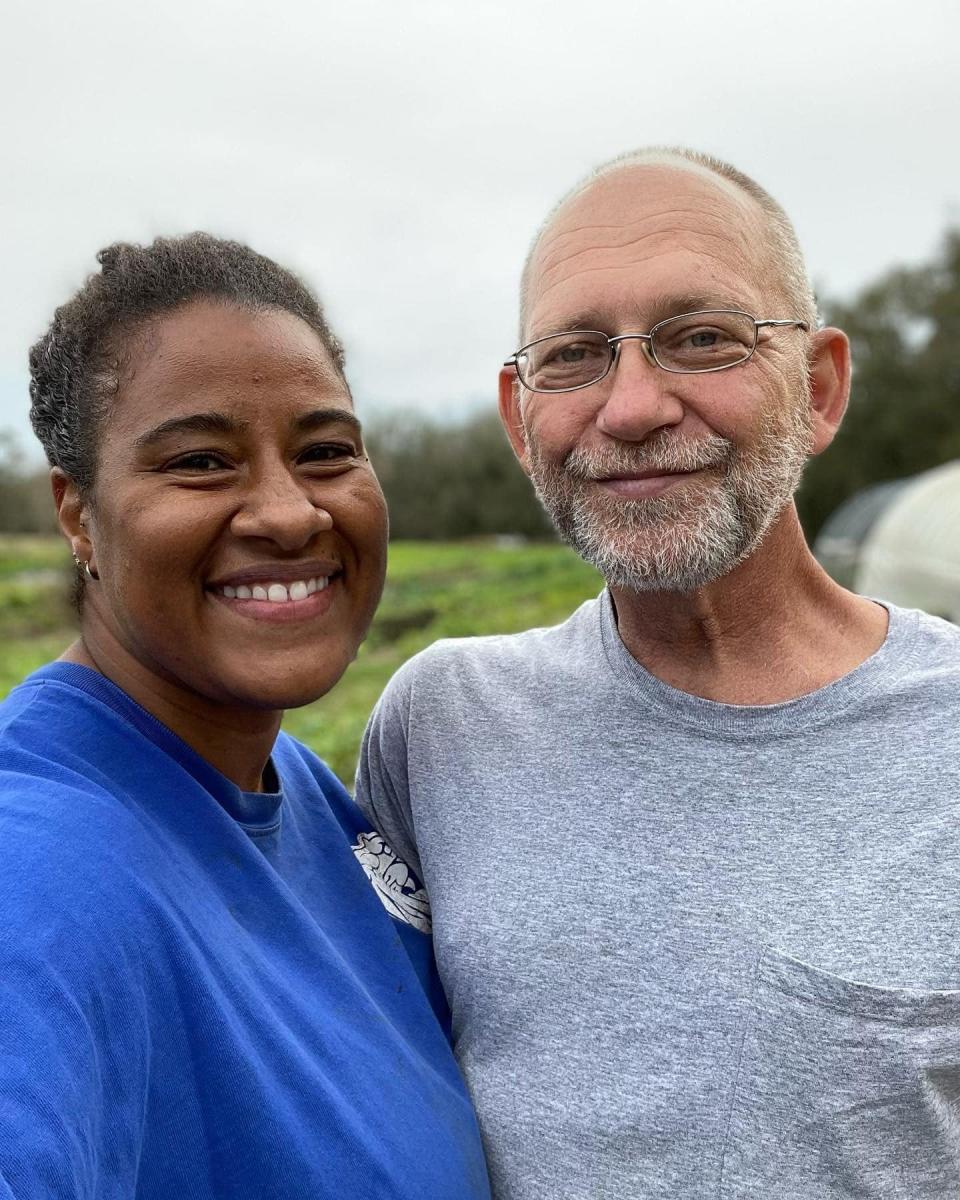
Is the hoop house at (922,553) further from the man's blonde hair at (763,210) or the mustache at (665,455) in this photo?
the mustache at (665,455)

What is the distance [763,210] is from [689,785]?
1225 mm

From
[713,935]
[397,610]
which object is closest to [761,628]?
[713,935]

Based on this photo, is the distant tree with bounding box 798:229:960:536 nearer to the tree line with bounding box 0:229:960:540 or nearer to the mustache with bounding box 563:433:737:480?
the tree line with bounding box 0:229:960:540

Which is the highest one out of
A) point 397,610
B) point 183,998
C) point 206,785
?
point 206,785

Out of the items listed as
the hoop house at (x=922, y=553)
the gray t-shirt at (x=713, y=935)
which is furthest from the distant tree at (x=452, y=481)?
Answer: the gray t-shirt at (x=713, y=935)

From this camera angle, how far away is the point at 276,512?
1.80m

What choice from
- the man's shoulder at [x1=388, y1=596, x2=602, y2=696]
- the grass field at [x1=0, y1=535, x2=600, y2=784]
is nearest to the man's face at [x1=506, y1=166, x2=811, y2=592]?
the man's shoulder at [x1=388, y1=596, x2=602, y2=696]

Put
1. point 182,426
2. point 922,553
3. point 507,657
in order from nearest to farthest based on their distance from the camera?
1. point 182,426
2. point 507,657
3. point 922,553

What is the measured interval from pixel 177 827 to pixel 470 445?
4001 cm

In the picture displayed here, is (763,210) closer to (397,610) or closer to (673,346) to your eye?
(673,346)

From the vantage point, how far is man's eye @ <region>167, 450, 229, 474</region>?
68.8 inches

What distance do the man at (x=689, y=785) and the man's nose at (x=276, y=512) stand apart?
675mm

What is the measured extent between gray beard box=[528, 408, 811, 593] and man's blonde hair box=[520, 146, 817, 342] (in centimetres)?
32

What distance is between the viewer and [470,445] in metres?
41.3
